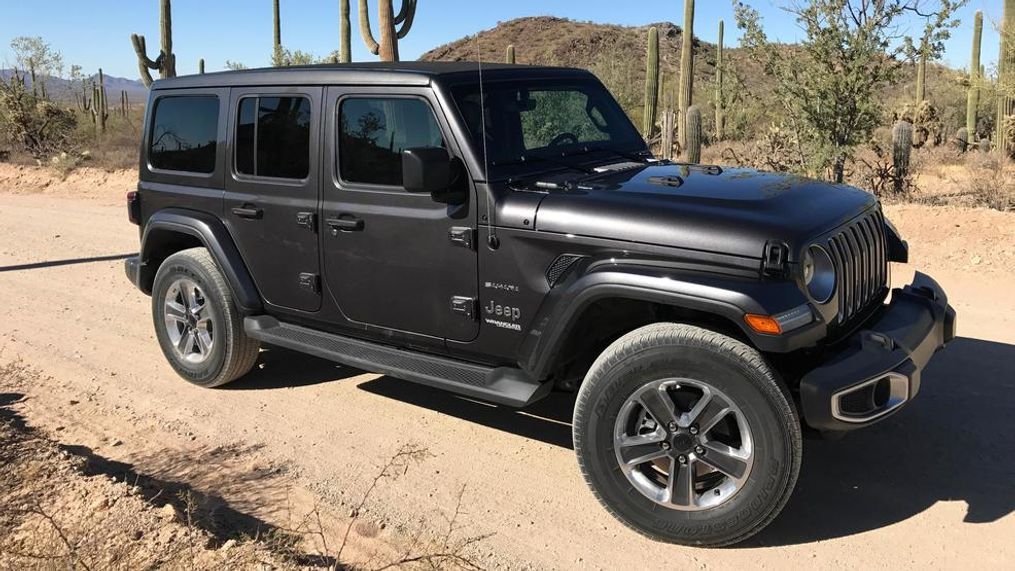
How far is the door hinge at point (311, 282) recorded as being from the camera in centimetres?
466

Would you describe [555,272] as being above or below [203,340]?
above

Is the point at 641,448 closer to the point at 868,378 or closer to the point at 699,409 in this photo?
the point at 699,409

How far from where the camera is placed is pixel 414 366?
424 centimetres

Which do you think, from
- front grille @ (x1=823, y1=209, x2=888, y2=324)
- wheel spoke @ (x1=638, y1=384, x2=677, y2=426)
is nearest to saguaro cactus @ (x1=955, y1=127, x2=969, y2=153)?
front grille @ (x1=823, y1=209, x2=888, y2=324)

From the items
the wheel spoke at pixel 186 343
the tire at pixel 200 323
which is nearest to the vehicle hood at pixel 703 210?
the tire at pixel 200 323

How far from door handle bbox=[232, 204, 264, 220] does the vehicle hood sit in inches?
76.0

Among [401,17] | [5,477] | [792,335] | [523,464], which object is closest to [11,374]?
[5,477]

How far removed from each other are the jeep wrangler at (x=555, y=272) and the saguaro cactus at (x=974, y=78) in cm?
1760

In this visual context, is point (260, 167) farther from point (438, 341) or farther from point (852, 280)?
point (852, 280)

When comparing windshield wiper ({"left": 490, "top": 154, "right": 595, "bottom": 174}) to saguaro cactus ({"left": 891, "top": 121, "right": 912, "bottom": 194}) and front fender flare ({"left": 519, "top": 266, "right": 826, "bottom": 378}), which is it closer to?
front fender flare ({"left": 519, "top": 266, "right": 826, "bottom": 378})

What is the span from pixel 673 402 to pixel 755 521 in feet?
1.84

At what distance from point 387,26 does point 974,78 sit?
44.0 ft

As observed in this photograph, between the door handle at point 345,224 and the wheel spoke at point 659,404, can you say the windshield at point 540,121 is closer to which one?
the door handle at point 345,224

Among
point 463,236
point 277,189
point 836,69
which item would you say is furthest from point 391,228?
point 836,69
